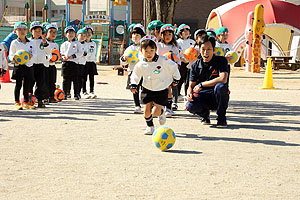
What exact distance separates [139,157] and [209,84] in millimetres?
2954

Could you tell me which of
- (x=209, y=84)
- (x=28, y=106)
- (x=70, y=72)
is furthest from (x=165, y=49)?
(x=70, y=72)

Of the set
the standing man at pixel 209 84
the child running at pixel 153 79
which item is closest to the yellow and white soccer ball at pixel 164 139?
the child running at pixel 153 79

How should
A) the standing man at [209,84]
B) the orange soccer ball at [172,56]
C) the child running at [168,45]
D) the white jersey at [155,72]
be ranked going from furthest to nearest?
1. the child running at [168,45]
2. the orange soccer ball at [172,56]
3. the standing man at [209,84]
4. the white jersey at [155,72]

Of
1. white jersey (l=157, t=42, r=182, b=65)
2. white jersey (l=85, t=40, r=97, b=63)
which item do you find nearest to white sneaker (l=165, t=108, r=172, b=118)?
white jersey (l=157, t=42, r=182, b=65)

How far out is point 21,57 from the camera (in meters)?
10.3

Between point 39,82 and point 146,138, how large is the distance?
4.59 metres

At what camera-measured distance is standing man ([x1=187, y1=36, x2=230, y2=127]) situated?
8.55m

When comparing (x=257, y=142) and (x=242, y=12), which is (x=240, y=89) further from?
(x=242, y=12)

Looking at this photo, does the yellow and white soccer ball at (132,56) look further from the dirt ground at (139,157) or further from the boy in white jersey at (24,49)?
the boy in white jersey at (24,49)

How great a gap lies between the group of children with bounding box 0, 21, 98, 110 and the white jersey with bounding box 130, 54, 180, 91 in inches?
145

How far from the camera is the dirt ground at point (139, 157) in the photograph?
460cm

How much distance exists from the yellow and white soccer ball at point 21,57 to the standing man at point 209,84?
3749mm

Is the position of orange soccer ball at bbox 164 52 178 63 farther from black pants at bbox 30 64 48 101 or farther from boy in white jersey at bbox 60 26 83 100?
boy in white jersey at bbox 60 26 83 100

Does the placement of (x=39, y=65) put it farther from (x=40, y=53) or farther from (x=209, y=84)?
(x=209, y=84)
